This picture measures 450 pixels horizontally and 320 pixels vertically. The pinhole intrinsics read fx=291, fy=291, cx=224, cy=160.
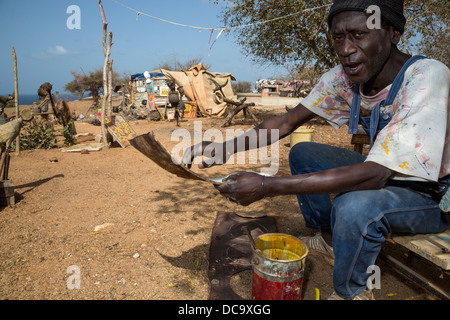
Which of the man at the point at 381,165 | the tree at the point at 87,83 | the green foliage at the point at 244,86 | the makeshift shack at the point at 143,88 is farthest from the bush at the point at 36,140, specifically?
the green foliage at the point at 244,86

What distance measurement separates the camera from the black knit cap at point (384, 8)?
60.2 inches

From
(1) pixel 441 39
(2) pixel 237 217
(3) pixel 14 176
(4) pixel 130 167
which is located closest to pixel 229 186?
(2) pixel 237 217

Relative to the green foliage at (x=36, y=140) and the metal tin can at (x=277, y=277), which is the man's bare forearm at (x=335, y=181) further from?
the green foliage at (x=36, y=140)

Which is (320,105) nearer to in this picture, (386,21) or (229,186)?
(386,21)

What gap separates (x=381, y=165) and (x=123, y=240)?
2148mm

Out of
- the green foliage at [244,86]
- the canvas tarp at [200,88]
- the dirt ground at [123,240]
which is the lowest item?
the dirt ground at [123,240]

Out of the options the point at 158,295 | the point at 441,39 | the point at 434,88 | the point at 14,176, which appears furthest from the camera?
the point at 441,39

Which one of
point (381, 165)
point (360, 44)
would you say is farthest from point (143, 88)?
point (381, 165)

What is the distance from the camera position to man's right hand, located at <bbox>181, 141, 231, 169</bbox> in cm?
205

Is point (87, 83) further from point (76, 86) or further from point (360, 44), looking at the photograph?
point (360, 44)

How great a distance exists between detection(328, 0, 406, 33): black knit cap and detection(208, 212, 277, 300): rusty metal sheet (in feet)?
5.62

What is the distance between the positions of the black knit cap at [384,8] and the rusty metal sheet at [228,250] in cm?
171

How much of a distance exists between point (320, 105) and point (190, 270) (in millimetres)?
1548
